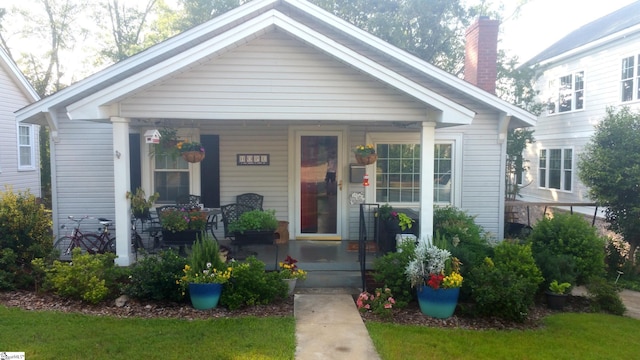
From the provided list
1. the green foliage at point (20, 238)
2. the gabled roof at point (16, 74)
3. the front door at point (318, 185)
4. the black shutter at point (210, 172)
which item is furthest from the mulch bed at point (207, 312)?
the gabled roof at point (16, 74)

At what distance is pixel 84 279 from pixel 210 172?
3724mm

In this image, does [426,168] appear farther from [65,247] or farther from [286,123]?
[65,247]

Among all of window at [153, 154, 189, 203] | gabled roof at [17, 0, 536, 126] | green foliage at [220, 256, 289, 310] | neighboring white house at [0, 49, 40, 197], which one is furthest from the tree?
neighboring white house at [0, 49, 40, 197]

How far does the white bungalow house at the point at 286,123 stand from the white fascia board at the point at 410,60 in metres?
0.02

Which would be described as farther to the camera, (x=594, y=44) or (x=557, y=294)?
(x=594, y=44)

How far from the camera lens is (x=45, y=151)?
715 inches

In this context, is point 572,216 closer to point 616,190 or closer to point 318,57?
point 616,190

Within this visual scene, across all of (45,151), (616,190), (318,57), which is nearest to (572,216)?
(616,190)

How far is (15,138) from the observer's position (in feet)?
48.2

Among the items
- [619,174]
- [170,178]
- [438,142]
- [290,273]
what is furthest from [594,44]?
[170,178]

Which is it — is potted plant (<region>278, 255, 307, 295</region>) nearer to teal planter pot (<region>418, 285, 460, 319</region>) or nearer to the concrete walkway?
the concrete walkway

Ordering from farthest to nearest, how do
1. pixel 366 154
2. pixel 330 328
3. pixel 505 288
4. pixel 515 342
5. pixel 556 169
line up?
pixel 556 169 → pixel 366 154 → pixel 505 288 → pixel 330 328 → pixel 515 342

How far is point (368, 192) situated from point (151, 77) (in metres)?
4.86

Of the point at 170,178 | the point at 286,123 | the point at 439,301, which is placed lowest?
the point at 439,301
